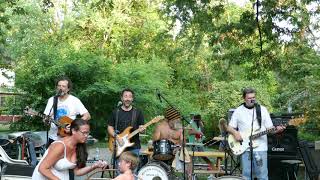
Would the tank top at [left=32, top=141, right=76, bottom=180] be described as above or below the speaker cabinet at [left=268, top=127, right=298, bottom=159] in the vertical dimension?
below

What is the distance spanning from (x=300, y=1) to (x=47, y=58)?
10071 mm

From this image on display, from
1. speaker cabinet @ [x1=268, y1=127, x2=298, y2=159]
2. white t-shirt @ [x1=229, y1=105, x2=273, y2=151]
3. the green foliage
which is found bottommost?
speaker cabinet @ [x1=268, y1=127, x2=298, y2=159]

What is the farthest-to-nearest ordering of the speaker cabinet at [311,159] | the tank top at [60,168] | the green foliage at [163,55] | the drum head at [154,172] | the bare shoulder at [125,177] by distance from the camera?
1. the green foliage at [163,55]
2. the speaker cabinet at [311,159]
3. the drum head at [154,172]
4. the bare shoulder at [125,177]
5. the tank top at [60,168]

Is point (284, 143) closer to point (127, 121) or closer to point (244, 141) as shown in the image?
point (244, 141)

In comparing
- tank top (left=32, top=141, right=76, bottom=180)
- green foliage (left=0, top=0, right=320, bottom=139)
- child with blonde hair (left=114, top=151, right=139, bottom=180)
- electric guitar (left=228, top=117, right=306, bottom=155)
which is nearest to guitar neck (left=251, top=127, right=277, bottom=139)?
electric guitar (left=228, top=117, right=306, bottom=155)

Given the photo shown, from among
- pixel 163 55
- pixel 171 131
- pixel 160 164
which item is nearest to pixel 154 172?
pixel 160 164

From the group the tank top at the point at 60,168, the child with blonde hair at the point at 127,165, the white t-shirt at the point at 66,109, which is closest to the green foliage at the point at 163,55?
the white t-shirt at the point at 66,109

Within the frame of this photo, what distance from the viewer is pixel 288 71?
15242 millimetres

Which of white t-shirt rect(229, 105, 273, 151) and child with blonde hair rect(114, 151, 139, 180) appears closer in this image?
child with blonde hair rect(114, 151, 139, 180)

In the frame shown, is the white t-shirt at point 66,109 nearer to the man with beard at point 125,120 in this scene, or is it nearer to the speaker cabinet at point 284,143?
the man with beard at point 125,120

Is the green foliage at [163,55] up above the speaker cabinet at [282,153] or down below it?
above

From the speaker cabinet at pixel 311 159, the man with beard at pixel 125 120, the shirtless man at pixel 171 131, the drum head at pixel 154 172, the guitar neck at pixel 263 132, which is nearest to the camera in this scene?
the guitar neck at pixel 263 132

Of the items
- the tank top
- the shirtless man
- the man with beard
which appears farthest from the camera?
the shirtless man

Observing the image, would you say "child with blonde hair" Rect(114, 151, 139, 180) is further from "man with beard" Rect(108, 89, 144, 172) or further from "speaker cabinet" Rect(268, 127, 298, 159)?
"speaker cabinet" Rect(268, 127, 298, 159)
